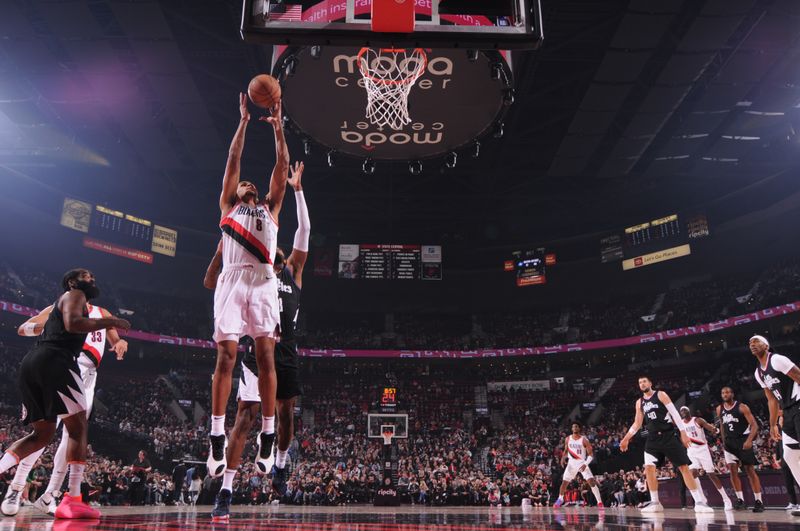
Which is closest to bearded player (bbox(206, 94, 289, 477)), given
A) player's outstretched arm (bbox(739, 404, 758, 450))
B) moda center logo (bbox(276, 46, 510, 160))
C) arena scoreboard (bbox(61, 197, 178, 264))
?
moda center logo (bbox(276, 46, 510, 160))

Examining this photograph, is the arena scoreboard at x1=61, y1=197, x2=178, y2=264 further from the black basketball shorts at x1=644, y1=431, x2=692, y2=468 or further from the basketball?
the black basketball shorts at x1=644, y1=431, x2=692, y2=468

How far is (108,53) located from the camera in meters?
16.0

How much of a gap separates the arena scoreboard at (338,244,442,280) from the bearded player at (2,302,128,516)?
20.8 meters

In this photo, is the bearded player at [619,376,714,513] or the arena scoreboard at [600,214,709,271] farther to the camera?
the arena scoreboard at [600,214,709,271]

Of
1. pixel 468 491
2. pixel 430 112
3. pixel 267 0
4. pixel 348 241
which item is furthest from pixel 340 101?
pixel 348 241

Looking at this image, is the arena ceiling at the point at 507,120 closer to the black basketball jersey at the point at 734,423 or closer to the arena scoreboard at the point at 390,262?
the arena scoreboard at the point at 390,262

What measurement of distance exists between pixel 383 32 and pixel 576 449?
9813 mm

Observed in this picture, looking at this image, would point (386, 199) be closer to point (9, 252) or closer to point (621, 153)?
point (621, 153)

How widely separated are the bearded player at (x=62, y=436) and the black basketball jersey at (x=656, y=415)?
23.0 feet

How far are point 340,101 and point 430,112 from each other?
169 centimetres

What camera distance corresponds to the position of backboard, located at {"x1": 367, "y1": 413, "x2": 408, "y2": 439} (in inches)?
969

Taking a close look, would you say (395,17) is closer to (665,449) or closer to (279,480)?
(279,480)

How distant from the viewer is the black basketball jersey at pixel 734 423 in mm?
9273

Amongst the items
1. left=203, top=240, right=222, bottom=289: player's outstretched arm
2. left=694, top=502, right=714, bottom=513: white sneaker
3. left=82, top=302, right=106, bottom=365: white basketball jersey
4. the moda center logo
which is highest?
the moda center logo
